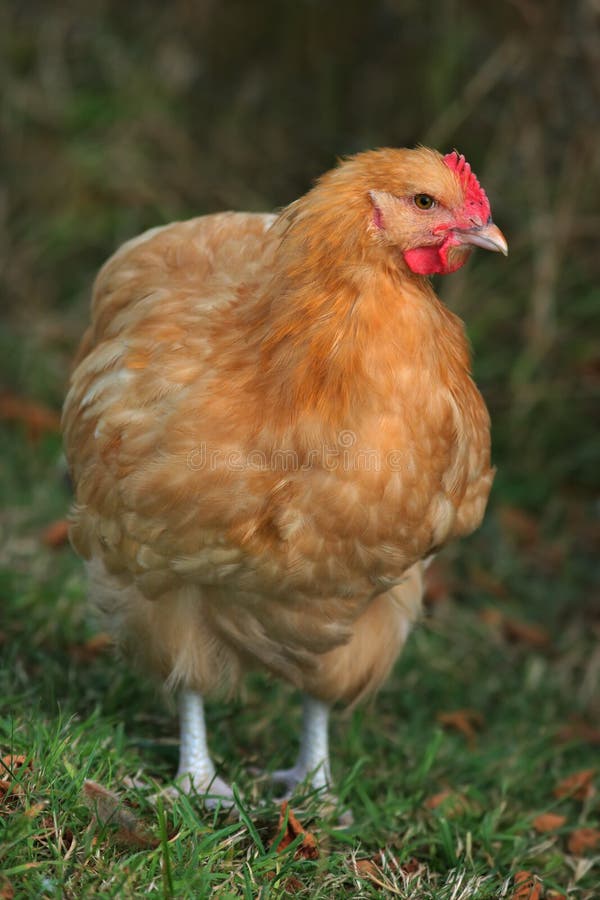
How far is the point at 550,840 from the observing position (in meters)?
3.69

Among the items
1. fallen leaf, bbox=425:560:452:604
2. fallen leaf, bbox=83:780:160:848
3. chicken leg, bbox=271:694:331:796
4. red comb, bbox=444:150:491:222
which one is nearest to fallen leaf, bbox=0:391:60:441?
fallen leaf, bbox=425:560:452:604

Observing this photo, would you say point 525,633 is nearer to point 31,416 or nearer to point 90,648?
point 90,648

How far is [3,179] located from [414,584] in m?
4.73

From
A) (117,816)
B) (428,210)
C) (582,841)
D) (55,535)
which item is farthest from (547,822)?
(55,535)

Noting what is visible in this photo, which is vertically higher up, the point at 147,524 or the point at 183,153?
the point at 183,153

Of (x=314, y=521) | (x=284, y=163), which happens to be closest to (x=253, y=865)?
(x=314, y=521)

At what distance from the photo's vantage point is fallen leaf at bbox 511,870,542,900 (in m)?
3.24

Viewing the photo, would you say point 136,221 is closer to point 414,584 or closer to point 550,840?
point 414,584

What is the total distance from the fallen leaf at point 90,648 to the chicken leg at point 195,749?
64cm

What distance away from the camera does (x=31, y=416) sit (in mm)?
6156

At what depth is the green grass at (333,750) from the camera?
285cm

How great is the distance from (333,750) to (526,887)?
3.21 feet

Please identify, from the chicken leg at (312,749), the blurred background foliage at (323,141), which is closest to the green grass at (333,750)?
the chicken leg at (312,749)

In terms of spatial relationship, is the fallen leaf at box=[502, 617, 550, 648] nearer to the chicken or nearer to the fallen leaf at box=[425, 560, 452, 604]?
the fallen leaf at box=[425, 560, 452, 604]
